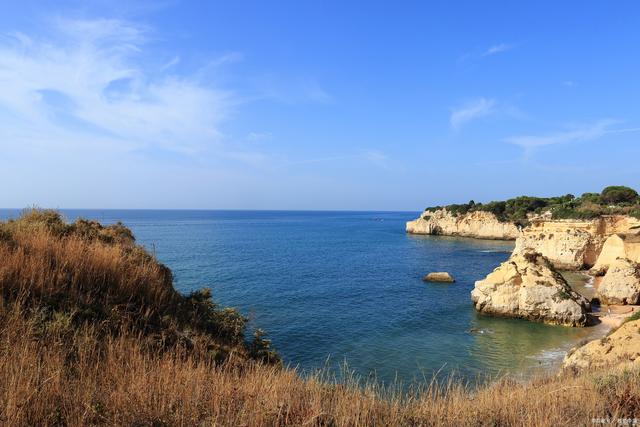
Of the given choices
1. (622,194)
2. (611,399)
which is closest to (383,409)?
(611,399)

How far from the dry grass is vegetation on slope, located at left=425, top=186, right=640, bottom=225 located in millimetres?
57793

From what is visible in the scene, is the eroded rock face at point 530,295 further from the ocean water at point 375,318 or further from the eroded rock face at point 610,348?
the eroded rock face at point 610,348

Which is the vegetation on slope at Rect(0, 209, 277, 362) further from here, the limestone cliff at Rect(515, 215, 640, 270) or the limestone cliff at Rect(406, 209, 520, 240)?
the limestone cliff at Rect(406, 209, 520, 240)

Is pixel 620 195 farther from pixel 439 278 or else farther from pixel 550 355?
pixel 550 355

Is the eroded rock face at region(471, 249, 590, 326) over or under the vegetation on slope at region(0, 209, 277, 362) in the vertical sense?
under

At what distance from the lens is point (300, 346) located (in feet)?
73.9

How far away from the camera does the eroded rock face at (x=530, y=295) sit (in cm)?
2703

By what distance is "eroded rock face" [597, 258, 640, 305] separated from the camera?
31.2 meters

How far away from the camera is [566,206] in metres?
73.6

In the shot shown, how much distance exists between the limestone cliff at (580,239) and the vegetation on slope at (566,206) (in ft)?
8.62

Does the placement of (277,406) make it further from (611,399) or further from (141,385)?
(611,399)


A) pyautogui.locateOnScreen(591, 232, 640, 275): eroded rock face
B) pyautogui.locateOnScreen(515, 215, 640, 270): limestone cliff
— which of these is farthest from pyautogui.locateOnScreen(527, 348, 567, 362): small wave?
pyautogui.locateOnScreen(515, 215, 640, 270): limestone cliff

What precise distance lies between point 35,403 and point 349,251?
68110 mm

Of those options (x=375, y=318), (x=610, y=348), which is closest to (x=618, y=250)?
(x=375, y=318)
